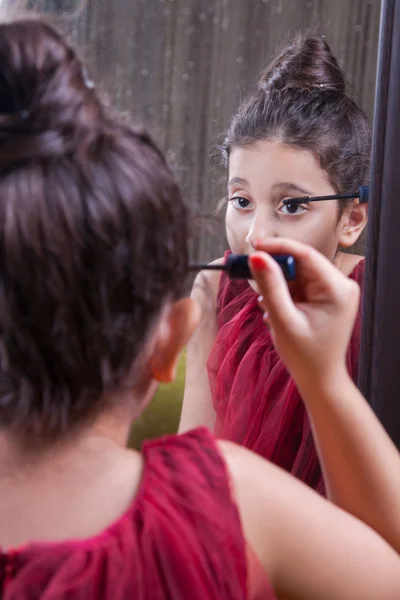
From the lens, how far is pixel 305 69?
644 millimetres

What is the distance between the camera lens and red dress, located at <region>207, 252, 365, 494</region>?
621mm

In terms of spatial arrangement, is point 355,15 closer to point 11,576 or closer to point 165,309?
point 165,309

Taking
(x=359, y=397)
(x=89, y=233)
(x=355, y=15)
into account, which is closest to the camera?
(x=89, y=233)

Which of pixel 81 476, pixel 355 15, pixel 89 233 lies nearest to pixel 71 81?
pixel 89 233

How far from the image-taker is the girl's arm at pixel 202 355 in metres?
0.71

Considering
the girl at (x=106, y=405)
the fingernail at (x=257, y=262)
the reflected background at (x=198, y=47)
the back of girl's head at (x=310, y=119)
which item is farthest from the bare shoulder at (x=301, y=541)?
the back of girl's head at (x=310, y=119)

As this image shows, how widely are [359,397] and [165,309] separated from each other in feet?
0.49

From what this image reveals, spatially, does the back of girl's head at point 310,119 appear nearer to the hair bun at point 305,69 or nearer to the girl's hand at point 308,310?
the hair bun at point 305,69

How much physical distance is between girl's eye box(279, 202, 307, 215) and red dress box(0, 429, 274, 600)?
0.99ft

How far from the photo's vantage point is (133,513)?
1.20 ft

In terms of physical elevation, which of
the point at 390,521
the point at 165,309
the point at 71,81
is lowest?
the point at 390,521

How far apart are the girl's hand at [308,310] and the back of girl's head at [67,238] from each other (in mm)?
73

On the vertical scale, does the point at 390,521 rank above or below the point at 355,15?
below

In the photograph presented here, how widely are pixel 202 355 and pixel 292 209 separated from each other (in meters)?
0.19
